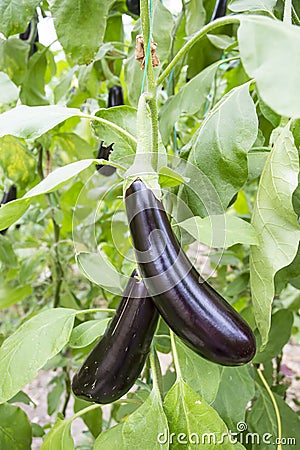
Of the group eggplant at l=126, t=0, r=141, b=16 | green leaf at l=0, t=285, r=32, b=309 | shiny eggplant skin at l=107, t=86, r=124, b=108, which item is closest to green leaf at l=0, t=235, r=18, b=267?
green leaf at l=0, t=285, r=32, b=309

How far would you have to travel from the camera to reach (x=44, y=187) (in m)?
0.41

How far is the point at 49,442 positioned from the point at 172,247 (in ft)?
1.14

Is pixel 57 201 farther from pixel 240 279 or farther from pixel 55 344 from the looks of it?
pixel 55 344

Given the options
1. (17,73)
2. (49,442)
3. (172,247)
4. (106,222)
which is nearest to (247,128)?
(172,247)

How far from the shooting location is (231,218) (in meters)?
0.48

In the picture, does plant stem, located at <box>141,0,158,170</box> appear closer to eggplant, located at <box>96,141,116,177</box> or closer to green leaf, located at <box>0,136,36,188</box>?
eggplant, located at <box>96,141,116,177</box>

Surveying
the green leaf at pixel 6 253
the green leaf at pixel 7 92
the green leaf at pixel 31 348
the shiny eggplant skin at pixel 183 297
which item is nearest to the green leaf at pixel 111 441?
the green leaf at pixel 31 348

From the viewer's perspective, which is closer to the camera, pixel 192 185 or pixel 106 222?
pixel 192 185

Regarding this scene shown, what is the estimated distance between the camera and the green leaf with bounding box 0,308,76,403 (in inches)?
20.1

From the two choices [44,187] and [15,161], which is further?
[15,161]

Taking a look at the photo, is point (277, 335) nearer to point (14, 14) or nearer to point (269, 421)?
point (269, 421)

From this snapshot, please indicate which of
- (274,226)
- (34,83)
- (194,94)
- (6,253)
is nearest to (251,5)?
(194,94)

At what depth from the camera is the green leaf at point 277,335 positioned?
89 cm

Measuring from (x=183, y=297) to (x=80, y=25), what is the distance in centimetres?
40
